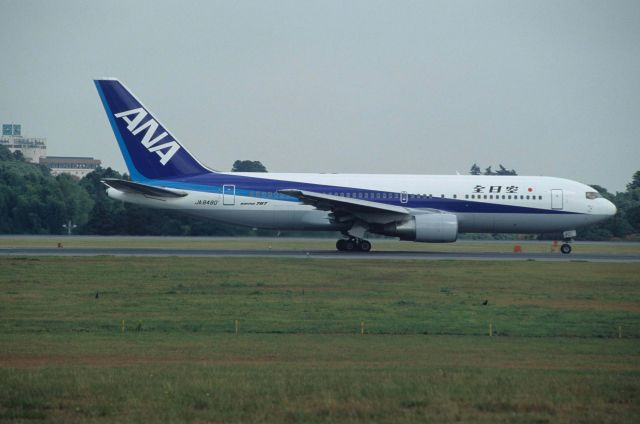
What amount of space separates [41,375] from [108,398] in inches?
86.7

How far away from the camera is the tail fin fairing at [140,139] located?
4859 cm

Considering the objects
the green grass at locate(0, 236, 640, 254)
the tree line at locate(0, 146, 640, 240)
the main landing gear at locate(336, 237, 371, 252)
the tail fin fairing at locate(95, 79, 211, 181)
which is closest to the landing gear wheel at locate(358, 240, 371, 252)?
the main landing gear at locate(336, 237, 371, 252)

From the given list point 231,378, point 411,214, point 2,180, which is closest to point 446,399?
point 231,378

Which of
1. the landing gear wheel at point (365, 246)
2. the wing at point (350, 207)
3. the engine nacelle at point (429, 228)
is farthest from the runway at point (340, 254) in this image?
the wing at point (350, 207)

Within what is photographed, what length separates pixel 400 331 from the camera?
22.8 meters

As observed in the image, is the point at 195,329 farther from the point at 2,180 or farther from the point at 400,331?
the point at 2,180

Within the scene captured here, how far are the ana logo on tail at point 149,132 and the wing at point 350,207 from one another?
282 inches

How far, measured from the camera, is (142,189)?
4666 cm

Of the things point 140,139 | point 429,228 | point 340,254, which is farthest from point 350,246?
point 140,139

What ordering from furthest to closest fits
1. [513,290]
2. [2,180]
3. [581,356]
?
[2,180] → [513,290] → [581,356]

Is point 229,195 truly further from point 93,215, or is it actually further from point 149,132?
point 93,215

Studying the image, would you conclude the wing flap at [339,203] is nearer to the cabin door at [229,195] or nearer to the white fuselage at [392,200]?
the white fuselage at [392,200]

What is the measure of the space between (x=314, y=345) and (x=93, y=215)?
61.6 meters

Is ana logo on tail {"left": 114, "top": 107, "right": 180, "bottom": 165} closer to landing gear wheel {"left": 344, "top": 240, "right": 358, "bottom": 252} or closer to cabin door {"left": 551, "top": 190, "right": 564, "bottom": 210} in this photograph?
landing gear wheel {"left": 344, "top": 240, "right": 358, "bottom": 252}
